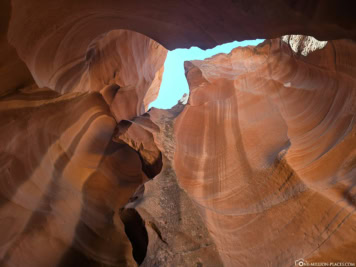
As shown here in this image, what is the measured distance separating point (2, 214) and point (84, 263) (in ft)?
5.55

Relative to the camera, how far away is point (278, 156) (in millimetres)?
4355

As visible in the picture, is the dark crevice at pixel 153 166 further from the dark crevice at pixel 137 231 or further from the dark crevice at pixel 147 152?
the dark crevice at pixel 137 231

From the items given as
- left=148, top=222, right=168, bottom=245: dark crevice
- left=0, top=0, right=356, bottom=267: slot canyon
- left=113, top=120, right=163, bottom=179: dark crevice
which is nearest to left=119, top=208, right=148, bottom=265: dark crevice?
left=0, top=0, right=356, bottom=267: slot canyon

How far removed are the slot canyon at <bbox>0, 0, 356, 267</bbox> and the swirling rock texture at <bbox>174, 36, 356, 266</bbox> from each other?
22 millimetres

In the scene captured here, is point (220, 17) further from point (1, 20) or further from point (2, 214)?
point (2, 214)

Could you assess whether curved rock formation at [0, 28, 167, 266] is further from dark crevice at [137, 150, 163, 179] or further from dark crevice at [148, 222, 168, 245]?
dark crevice at [148, 222, 168, 245]

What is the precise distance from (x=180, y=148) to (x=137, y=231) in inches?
76.0

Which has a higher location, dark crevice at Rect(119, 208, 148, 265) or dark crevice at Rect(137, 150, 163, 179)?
dark crevice at Rect(137, 150, 163, 179)

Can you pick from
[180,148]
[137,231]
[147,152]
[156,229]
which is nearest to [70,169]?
[147,152]

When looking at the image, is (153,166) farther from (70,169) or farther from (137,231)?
(70,169)

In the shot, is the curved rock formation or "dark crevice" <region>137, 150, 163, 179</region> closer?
the curved rock formation

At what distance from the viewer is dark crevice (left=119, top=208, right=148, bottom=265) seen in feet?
13.4

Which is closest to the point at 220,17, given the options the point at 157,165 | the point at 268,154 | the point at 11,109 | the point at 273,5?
the point at 273,5

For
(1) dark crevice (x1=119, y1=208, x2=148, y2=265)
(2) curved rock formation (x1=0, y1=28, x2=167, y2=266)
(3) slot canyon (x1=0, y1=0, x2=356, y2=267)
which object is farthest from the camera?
(2) curved rock formation (x1=0, y1=28, x2=167, y2=266)
